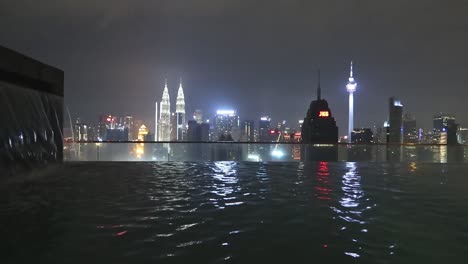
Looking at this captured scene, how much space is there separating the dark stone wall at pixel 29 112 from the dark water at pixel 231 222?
1344 millimetres

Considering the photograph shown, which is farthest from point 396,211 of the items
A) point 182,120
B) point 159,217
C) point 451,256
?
point 182,120

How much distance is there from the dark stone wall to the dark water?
1.34 m

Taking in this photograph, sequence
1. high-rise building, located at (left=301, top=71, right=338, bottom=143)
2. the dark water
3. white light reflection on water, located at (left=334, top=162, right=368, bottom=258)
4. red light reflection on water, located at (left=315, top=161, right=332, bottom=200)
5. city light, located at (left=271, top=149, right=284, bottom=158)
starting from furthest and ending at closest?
1. high-rise building, located at (left=301, top=71, right=338, bottom=143)
2. city light, located at (left=271, top=149, right=284, bottom=158)
3. red light reflection on water, located at (left=315, top=161, right=332, bottom=200)
4. white light reflection on water, located at (left=334, top=162, right=368, bottom=258)
5. the dark water

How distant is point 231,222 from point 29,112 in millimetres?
8930

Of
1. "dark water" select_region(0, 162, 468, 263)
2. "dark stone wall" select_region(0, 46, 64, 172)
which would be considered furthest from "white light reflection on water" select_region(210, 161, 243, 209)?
"dark stone wall" select_region(0, 46, 64, 172)

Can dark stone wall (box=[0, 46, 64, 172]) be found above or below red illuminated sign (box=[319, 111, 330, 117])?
below

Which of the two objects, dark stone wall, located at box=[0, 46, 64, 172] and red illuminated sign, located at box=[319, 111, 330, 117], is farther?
red illuminated sign, located at box=[319, 111, 330, 117]

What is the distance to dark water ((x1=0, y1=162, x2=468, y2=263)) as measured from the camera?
14.0ft

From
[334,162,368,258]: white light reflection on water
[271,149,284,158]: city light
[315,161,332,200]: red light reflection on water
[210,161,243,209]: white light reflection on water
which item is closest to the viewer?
[334,162,368,258]: white light reflection on water

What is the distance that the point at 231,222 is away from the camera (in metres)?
5.81

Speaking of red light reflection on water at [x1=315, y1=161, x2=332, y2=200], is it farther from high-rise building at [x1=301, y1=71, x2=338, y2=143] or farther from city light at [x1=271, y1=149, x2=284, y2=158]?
high-rise building at [x1=301, y1=71, x2=338, y2=143]

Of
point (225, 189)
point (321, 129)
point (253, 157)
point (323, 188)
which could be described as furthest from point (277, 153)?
point (321, 129)

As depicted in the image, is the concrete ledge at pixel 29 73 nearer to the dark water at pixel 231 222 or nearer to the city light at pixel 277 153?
the dark water at pixel 231 222

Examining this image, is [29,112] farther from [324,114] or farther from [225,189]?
[324,114]
